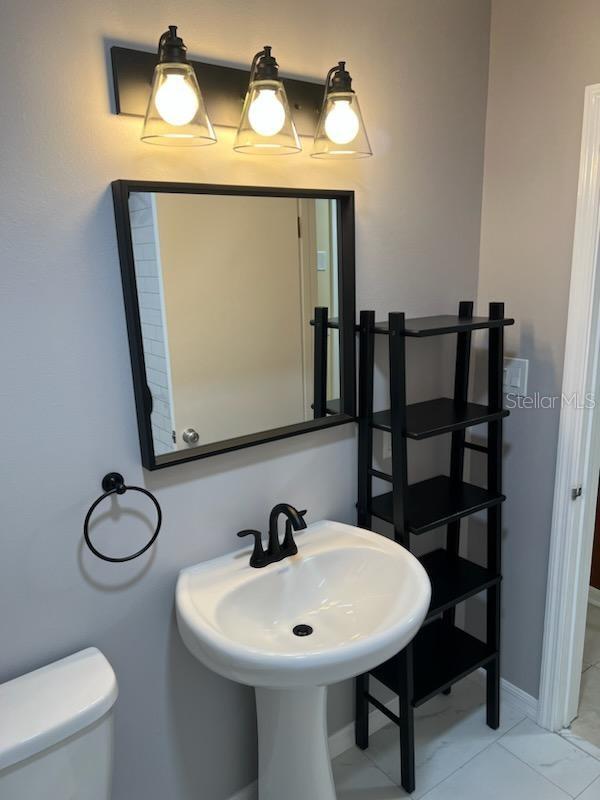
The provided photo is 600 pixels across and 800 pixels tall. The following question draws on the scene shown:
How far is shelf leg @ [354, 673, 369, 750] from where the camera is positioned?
184 cm

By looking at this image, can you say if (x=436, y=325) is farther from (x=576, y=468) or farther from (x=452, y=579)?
(x=452, y=579)

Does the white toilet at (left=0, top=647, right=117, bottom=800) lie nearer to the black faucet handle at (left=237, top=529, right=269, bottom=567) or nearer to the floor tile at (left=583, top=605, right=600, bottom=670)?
the black faucet handle at (left=237, top=529, right=269, bottom=567)

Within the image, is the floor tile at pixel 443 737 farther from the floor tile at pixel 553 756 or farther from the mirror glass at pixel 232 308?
the mirror glass at pixel 232 308

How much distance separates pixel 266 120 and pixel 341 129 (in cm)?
20

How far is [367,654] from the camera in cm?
114

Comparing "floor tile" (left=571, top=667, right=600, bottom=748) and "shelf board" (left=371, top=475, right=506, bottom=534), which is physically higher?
"shelf board" (left=371, top=475, right=506, bottom=534)

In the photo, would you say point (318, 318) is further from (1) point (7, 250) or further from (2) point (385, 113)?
(1) point (7, 250)

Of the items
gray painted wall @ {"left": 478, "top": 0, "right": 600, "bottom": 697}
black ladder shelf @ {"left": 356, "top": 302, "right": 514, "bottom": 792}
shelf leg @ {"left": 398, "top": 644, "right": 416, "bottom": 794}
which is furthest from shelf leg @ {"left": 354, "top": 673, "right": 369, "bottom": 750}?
gray painted wall @ {"left": 478, "top": 0, "right": 600, "bottom": 697}

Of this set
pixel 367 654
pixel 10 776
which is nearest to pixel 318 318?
pixel 367 654

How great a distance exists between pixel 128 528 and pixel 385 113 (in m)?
1.25

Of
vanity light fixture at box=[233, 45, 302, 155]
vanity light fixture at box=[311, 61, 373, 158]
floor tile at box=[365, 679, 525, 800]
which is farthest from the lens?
floor tile at box=[365, 679, 525, 800]

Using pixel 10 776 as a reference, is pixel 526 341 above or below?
above

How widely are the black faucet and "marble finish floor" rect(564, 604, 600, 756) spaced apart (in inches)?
50.4

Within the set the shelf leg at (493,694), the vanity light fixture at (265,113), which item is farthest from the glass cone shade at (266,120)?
the shelf leg at (493,694)
